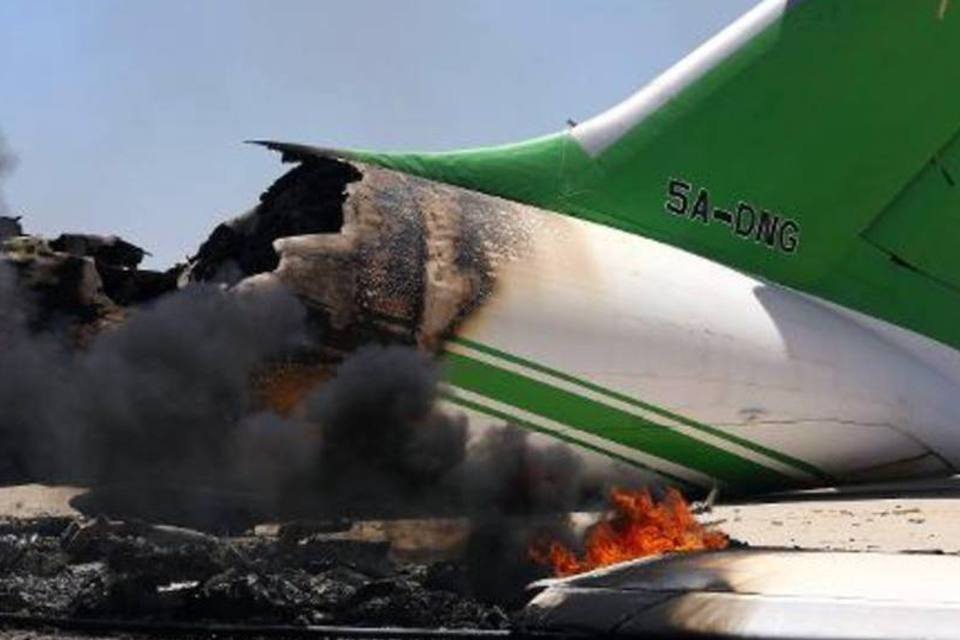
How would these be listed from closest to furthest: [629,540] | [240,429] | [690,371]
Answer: [629,540]
[240,429]
[690,371]

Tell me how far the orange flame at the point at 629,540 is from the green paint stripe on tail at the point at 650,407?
1.46 meters

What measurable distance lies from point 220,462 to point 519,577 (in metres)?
2.70

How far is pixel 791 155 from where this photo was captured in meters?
15.1

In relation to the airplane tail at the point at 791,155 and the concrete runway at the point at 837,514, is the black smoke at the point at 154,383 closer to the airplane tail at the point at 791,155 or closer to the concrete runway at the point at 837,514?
the concrete runway at the point at 837,514

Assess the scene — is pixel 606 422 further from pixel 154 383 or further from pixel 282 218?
pixel 154 383

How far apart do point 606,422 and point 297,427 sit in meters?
2.92

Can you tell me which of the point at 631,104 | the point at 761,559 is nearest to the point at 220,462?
the point at 761,559

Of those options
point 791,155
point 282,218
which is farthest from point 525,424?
point 791,155

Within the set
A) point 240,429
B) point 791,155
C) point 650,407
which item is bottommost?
point 240,429

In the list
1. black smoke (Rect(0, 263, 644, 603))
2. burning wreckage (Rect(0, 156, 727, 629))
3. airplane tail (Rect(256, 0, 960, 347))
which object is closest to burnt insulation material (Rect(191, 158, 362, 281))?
burning wreckage (Rect(0, 156, 727, 629))

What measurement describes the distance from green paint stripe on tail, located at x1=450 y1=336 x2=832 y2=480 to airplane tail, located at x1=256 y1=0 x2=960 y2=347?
1908 millimetres

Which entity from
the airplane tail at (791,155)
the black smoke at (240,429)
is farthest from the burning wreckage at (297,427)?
the airplane tail at (791,155)

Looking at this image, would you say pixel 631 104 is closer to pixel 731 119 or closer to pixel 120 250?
pixel 731 119

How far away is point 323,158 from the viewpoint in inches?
534
